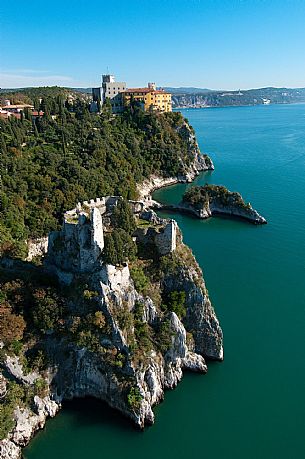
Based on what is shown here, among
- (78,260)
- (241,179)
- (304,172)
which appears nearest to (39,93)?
(241,179)

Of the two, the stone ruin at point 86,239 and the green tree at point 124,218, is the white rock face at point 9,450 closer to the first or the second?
the stone ruin at point 86,239

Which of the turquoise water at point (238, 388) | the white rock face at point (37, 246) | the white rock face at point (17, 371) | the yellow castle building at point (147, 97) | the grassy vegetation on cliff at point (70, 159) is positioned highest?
the yellow castle building at point (147, 97)

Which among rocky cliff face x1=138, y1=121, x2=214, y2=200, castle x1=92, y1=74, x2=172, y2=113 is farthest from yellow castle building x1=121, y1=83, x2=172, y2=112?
rocky cliff face x1=138, y1=121, x2=214, y2=200

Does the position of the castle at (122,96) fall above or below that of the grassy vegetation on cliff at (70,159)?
above

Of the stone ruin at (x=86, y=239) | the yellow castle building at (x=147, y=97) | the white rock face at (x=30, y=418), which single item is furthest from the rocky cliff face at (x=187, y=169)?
the white rock face at (x=30, y=418)

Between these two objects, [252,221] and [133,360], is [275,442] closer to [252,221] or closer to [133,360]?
[133,360]

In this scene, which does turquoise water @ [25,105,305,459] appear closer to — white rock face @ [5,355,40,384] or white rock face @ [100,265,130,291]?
white rock face @ [5,355,40,384]
